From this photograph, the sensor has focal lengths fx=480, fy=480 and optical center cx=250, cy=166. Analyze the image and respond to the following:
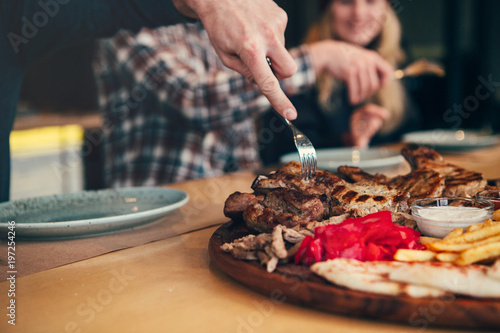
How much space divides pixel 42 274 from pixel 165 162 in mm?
2471

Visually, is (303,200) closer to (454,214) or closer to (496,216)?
(454,214)

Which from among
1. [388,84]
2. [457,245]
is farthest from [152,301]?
[388,84]

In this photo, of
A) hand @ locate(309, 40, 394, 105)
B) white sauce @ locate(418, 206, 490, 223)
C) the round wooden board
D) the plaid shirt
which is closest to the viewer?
the round wooden board

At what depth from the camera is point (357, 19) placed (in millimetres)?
5137

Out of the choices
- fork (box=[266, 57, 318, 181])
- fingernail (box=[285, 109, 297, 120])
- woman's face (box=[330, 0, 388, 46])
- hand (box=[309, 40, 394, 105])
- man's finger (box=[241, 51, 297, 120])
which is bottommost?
fork (box=[266, 57, 318, 181])

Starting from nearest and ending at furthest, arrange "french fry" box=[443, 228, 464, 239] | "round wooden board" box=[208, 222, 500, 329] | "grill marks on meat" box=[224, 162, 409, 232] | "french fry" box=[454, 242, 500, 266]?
1. "round wooden board" box=[208, 222, 500, 329]
2. "french fry" box=[454, 242, 500, 266]
3. "french fry" box=[443, 228, 464, 239]
4. "grill marks on meat" box=[224, 162, 409, 232]

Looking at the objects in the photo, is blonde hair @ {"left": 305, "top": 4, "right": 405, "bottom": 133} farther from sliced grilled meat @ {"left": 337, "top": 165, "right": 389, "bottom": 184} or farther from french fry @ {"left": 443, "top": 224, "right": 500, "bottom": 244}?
french fry @ {"left": 443, "top": 224, "right": 500, "bottom": 244}

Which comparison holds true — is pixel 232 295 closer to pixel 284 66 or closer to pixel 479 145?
pixel 284 66

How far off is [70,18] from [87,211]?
86cm

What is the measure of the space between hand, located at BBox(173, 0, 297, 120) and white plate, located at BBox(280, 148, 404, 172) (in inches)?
27.4

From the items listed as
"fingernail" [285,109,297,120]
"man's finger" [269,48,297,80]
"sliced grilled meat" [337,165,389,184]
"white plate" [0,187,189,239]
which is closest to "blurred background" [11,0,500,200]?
"white plate" [0,187,189,239]

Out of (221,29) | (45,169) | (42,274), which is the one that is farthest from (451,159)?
(45,169)

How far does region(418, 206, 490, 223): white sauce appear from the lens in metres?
1.26

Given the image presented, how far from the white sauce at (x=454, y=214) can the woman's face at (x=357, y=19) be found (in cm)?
411
